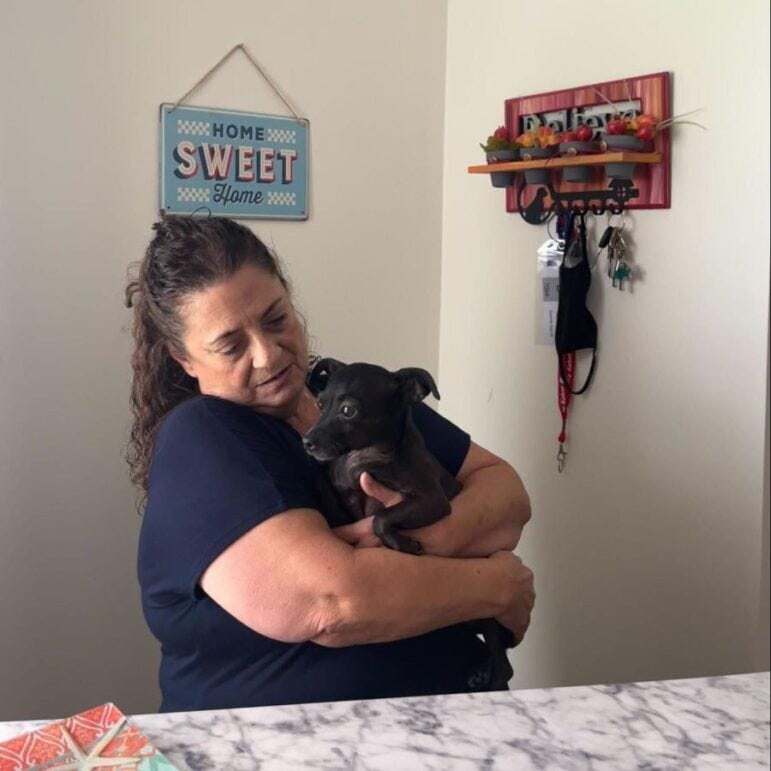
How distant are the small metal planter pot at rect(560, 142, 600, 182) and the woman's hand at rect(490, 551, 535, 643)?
653 mm

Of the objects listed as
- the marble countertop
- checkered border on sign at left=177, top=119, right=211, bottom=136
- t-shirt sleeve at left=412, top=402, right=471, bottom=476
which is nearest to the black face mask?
t-shirt sleeve at left=412, top=402, right=471, bottom=476

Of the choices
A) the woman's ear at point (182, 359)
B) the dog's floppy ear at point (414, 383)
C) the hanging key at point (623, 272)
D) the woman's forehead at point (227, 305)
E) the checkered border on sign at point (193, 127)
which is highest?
the checkered border on sign at point (193, 127)

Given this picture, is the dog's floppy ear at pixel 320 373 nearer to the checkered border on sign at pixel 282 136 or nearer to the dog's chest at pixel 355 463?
the dog's chest at pixel 355 463

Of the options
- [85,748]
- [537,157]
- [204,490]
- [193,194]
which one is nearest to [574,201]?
[537,157]

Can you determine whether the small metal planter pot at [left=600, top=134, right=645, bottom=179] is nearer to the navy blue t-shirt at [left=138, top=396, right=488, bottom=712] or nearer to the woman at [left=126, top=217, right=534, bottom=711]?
the woman at [left=126, top=217, right=534, bottom=711]

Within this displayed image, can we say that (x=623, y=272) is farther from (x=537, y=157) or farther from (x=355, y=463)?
(x=355, y=463)

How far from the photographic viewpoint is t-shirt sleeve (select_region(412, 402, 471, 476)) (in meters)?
1.20

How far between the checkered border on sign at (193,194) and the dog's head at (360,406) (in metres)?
0.65

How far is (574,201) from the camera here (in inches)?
61.4

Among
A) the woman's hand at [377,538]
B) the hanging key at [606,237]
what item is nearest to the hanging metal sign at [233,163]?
the hanging key at [606,237]

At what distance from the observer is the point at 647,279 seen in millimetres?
1458

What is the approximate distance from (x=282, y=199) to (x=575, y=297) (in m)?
0.54

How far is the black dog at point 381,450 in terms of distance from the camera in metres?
1.01

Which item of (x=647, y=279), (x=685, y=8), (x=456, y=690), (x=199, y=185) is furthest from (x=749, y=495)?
(x=199, y=185)
